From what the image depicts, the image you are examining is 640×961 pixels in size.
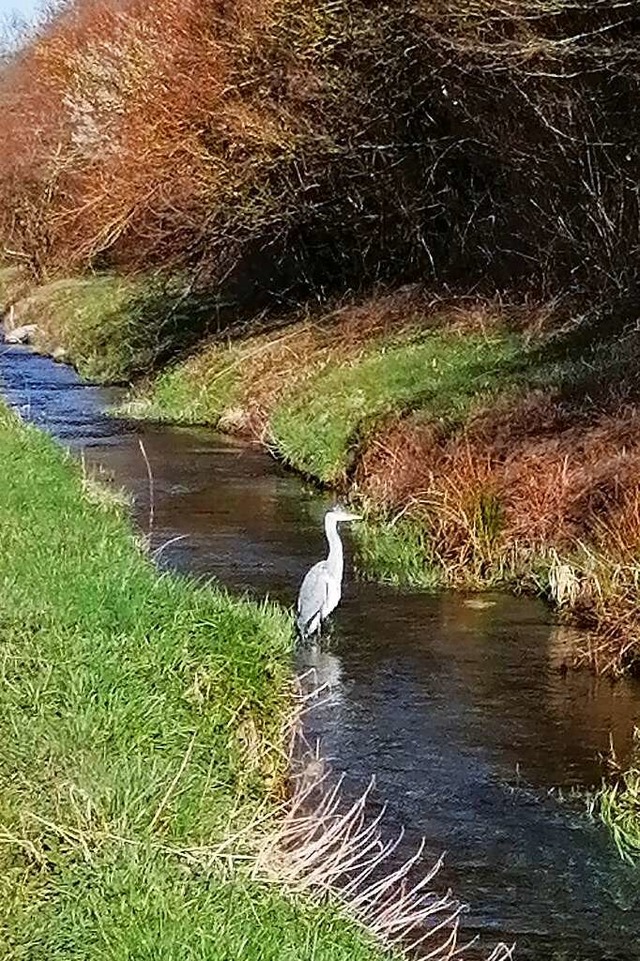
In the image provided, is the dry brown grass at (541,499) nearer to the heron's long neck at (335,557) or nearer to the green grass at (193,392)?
the heron's long neck at (335,557)

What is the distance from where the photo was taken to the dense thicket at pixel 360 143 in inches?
819

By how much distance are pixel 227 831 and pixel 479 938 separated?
1.36 m

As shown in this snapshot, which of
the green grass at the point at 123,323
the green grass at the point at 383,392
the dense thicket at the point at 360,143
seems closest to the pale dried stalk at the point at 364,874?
the green grass at the point at 383,392

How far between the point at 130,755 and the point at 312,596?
4.54 metres

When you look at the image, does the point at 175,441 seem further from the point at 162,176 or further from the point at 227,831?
the point at 227,831

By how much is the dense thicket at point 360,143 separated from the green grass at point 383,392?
82.1 inches

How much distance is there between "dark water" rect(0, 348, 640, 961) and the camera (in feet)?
26.0

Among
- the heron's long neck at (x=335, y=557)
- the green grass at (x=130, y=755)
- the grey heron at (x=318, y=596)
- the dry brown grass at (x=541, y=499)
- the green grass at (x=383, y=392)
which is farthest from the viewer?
the green grass at (x=383, y=392)

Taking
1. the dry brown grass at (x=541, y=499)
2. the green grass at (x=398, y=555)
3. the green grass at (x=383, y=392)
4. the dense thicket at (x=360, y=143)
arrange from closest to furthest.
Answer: the dry brown grass at (x=541, y=499) → the green grass at (x=398, y=555) → the green grass at (x=383, y=392) → the dense thicket at (x=360, y=143)

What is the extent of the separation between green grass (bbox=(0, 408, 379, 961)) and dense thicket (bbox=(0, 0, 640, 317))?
9960 millimetres

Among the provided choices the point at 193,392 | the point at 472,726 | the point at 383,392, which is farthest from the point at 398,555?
the point at 193,392

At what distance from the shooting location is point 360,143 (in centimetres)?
2562

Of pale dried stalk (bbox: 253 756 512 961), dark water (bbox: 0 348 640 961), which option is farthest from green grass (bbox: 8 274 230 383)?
pale dried stalk (bbox: 253 756 512 961)

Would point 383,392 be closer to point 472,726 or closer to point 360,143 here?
point 360,143
